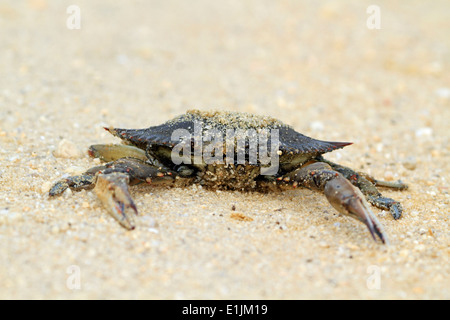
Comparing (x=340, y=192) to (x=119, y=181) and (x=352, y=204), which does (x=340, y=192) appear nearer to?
(x=352, y=204)

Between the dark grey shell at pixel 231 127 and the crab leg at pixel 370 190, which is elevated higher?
the dark grey shell at pixel 231 127

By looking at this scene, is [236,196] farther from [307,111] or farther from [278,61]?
[278,61]

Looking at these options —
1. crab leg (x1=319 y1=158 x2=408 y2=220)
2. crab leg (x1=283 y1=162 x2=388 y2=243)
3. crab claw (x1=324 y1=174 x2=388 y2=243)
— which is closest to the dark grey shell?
crab leg (x1=283 y1=162 x2=388 y2=243)

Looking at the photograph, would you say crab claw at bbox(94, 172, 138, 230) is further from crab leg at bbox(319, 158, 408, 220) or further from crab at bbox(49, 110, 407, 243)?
crab leg at bbox(319, 158, 408, 220)

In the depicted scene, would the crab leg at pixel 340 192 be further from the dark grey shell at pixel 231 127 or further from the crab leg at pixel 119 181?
the crab leg at pixel 119 181

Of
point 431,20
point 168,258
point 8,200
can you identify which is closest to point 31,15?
point 8,200

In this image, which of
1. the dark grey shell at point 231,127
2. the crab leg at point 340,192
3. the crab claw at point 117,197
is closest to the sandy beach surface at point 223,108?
the crab claw at point 117,197
